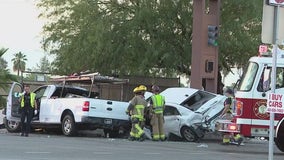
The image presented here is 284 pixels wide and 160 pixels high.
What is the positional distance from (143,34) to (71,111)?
8873 mm

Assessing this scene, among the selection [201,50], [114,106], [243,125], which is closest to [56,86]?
[114,106]

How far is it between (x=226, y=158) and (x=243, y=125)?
6.36 feet

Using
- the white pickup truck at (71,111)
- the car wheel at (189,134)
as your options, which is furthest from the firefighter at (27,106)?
the car wheel at (189,134)

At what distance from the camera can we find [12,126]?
70.4 ft

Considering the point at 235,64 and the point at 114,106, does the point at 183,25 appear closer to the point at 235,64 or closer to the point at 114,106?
the point at 235,64

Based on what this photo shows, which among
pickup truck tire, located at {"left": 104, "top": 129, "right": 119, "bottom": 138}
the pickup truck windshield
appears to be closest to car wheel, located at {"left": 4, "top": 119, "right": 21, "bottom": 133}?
pickup truck tire, located at {"left": 104, "top": 129, "right": 119, "bottom": 138}

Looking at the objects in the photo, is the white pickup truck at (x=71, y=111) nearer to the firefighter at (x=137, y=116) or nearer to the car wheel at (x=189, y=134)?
the firefighter at (x=137, y=116)

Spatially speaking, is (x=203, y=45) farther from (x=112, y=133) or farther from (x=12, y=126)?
(x=12, y=126)

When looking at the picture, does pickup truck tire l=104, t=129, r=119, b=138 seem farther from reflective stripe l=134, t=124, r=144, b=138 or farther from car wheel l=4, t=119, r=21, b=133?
car wheel l=4, t=119, r=21, b=133

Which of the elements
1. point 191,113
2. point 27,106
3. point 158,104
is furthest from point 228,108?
point 27,106

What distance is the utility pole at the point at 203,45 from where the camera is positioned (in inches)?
951

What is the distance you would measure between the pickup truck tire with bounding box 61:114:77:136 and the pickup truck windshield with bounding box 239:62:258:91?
630cm

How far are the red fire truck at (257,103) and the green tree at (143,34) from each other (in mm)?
10812

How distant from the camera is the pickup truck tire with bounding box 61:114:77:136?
1925 cm
